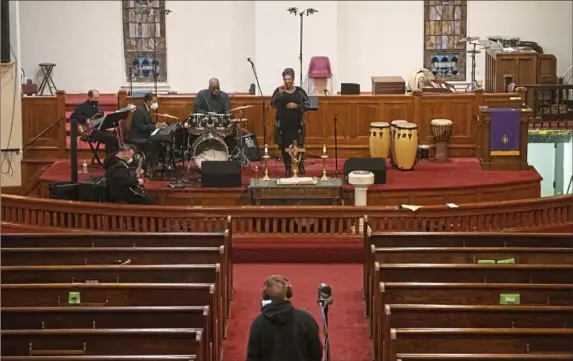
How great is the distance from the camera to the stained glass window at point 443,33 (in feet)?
66.9

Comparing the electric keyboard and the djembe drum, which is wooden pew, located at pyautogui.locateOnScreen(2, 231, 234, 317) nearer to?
the electric keyboard

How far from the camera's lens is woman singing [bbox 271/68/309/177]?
13.9 metres

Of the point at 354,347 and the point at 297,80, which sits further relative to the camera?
the point at 297,80

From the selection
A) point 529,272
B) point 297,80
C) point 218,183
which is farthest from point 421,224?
point 297,80

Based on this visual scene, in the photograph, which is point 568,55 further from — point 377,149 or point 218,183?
point 218,183

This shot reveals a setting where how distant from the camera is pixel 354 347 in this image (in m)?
8.59

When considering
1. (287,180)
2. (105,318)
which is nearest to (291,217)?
(287,180)

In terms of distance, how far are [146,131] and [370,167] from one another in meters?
3.25

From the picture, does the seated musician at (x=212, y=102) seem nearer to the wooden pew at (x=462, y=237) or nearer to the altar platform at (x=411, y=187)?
the altar platform at (x=411, y=187)

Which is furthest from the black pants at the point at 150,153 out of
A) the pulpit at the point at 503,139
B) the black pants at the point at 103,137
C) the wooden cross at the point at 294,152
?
the pulpit at the point at 503,139

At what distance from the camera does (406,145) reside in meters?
14.8

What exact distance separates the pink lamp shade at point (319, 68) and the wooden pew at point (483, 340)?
40.1ft

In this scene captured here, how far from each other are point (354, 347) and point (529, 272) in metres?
1.59

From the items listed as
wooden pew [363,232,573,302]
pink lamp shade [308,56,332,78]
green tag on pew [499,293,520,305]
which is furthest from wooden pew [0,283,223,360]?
pink lamp shade [308,56,332,78]
